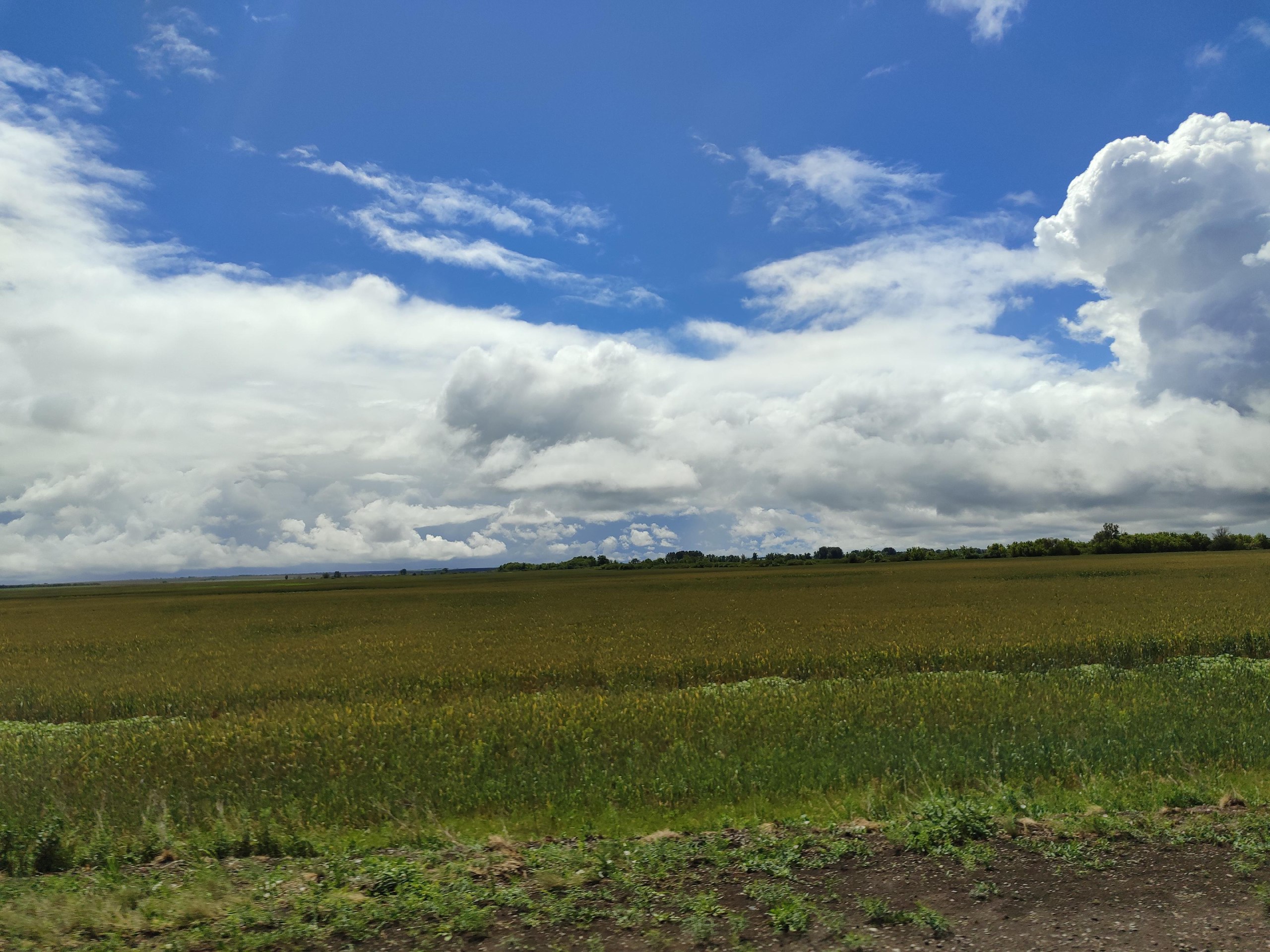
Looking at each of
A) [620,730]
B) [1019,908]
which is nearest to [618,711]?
[620,730]

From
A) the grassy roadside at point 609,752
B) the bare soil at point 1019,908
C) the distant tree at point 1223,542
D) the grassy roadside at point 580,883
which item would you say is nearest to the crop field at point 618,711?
the grassy roadside at point 609,752

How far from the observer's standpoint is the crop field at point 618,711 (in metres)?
10.7

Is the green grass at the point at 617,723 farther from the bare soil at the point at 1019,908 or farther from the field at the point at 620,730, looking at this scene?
the bare soil at the point at 1019,908

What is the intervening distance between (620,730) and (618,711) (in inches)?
74.1

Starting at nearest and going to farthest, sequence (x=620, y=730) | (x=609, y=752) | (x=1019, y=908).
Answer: (x=1019, y=908) < (x=609, y=752) < (x=620, y=730)

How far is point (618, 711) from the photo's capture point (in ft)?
52.6

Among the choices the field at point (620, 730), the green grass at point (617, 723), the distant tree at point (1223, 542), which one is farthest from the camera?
the distant tree at point (1223, 542)

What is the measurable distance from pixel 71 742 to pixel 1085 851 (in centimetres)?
1868

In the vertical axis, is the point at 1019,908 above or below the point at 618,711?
above

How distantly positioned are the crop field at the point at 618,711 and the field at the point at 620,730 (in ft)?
0.28

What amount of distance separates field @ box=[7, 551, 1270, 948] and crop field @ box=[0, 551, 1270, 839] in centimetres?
9

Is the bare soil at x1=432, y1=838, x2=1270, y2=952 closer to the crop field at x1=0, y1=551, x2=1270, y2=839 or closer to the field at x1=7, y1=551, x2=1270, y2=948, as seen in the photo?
the field at x1=7, y1=551, x2=1270, y2=948

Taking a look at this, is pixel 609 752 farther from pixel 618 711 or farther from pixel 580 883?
pixel 580 883

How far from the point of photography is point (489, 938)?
5801 millimetres
